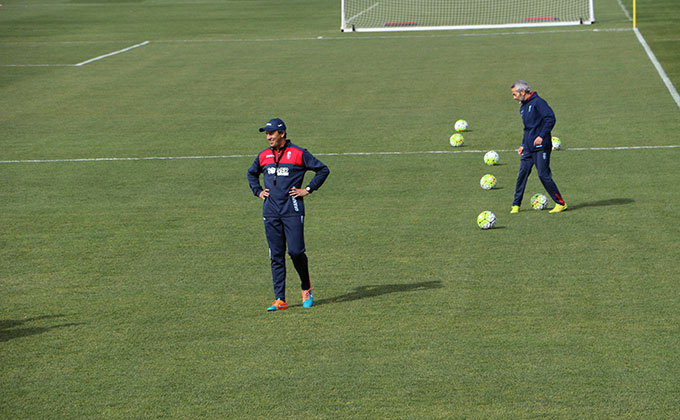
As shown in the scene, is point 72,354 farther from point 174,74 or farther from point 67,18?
point 67,18

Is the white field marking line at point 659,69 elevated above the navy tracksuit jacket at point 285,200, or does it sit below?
below

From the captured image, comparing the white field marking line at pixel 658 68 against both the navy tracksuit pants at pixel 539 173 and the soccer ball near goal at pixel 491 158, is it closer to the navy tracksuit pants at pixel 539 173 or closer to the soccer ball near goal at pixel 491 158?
the soccer ball near goal at pixel 491 158

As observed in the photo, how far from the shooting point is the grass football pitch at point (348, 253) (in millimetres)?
9859

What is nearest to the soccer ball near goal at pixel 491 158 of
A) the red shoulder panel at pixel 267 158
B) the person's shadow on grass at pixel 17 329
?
the red shoulder panel at pixel 267 158

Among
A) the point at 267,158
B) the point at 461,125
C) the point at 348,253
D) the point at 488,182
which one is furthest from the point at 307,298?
the point at 461,125

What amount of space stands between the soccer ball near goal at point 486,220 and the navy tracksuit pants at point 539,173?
1.19 metres

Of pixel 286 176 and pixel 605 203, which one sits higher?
pixel 286 176

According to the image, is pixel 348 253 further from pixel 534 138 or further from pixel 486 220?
pixel 534 138

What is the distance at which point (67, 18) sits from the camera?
185 ft

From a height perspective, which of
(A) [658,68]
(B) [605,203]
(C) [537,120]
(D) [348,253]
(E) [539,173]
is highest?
(C) [537,120]

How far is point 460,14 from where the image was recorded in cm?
5253

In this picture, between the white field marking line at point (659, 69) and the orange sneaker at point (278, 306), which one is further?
the white field marking line at point (659, 69)

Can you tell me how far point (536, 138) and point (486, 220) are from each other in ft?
6.11

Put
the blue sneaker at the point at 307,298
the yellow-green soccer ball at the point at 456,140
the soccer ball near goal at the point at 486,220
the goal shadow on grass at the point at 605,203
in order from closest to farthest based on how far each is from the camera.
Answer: the blue sneaker at the point at 307,298, the soccer ball near goal at the point at 486,220, the goal shadow on grass at the point at 605,203, the yellow-green soccer ball at the point at 456,140
